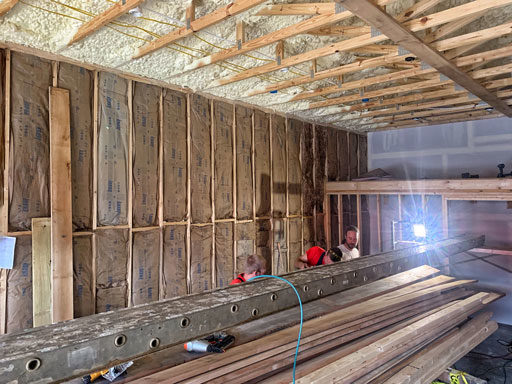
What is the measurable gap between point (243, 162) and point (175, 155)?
1.11 meters

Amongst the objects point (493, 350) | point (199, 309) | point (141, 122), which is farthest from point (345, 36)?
point (493, 350)

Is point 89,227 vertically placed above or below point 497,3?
below

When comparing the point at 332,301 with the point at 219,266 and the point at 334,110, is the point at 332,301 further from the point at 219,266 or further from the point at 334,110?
the point at 334,110

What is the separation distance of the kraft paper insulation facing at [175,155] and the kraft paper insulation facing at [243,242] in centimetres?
94

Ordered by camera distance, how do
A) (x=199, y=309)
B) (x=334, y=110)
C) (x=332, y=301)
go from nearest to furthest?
(x=199, y=309) → (x=332, y=301) → (x=334, y=110)

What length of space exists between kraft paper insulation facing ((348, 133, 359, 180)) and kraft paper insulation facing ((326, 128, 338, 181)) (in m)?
0.45

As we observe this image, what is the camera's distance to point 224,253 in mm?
4555

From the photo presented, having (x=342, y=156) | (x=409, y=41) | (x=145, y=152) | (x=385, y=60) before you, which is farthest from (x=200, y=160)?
(x=342, y=156)

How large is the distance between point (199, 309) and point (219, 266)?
3.64m

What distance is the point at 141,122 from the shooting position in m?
3.73

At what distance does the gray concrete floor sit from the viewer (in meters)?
3.60

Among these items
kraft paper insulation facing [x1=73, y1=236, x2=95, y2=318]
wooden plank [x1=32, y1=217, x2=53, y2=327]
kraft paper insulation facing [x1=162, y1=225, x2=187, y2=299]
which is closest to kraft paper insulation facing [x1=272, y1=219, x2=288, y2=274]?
kraft paper insulation facing [x1=162, y1=225, x2=187, y2=299]

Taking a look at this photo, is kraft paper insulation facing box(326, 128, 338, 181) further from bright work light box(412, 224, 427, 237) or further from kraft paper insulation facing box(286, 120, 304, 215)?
bright work light box(412, 224, 427, 237)

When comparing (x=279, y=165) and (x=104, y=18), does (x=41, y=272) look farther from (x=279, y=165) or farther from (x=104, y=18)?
(x=279, y=165)
